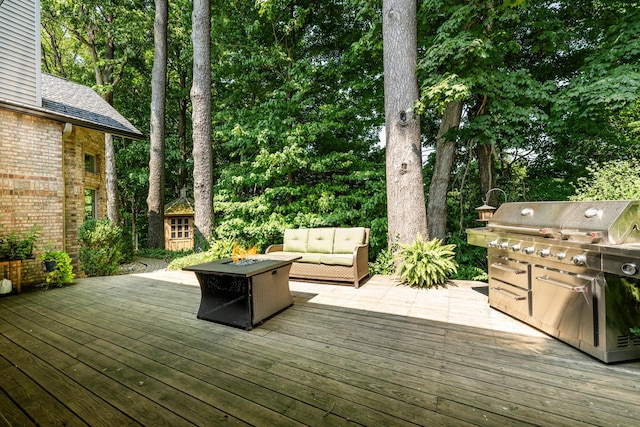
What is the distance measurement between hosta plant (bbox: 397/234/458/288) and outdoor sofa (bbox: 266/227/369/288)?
2.49 feet

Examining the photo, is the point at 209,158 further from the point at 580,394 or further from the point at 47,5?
the point at 47,5

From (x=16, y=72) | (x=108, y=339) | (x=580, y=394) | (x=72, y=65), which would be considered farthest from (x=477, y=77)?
(x=72, y=65)

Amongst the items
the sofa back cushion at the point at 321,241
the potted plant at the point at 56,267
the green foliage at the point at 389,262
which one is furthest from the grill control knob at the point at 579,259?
the potted plant at the point at 56,267

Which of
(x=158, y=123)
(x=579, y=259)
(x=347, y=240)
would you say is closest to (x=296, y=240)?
(x=347, y=240)

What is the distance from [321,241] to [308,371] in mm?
3280

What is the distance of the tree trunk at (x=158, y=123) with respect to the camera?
32.8 ft

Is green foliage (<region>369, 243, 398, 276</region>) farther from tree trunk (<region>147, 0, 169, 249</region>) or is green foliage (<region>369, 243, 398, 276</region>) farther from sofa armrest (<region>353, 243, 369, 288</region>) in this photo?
tree trunk (<region>147, 0, 169, 249</region>)

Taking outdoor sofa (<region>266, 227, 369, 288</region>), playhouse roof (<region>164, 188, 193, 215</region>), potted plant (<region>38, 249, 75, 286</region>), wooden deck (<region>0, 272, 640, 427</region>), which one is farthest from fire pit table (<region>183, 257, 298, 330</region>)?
playhouse roof (<region>164, 188, 193, 215</region>)

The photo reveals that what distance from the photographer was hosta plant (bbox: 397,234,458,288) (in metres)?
4.50

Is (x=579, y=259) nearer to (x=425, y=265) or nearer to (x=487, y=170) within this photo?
(x=425, y=265)

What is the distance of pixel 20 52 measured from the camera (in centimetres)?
537

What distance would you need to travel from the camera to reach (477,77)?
5.32 meters

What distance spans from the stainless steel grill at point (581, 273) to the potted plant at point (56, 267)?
7.17m

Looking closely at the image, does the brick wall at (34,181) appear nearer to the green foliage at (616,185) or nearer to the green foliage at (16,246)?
the green foliage at (16,246)
